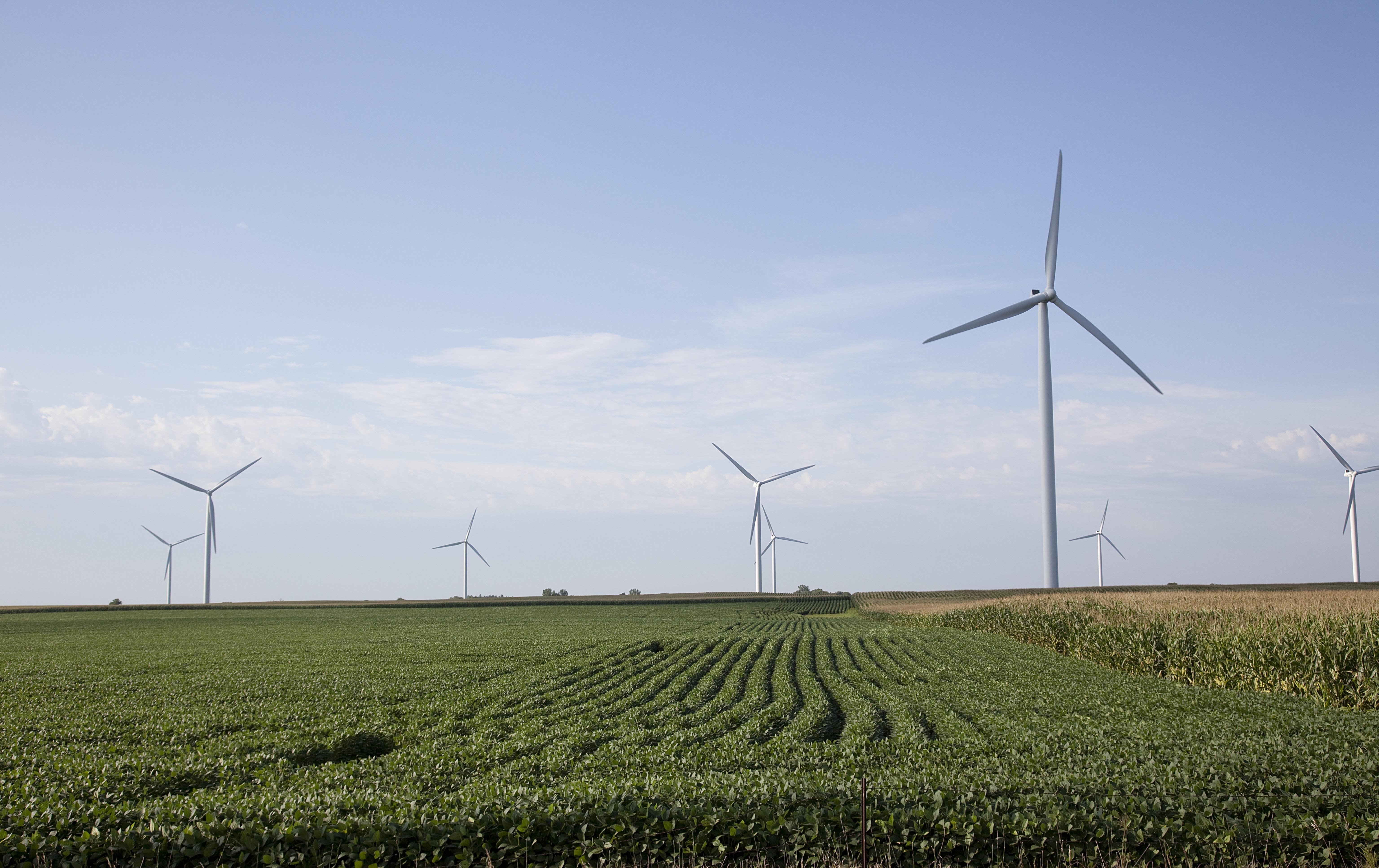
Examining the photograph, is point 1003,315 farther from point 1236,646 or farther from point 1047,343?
point 1236,646

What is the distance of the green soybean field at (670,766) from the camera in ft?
31.4

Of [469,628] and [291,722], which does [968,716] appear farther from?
[469,628]

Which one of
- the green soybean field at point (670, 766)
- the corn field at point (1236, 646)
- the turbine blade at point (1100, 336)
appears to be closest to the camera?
the green soybean field at point (670, 766)

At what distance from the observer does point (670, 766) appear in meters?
13.6

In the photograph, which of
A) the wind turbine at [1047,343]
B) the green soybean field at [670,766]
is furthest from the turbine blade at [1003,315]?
the green soybean field at [670,766]

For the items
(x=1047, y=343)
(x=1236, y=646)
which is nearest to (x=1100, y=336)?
(x=1047, y=343)

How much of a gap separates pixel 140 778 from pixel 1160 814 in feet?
49.4

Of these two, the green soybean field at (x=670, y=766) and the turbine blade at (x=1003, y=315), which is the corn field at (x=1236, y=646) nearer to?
the green soybean field at (x=670, y=766)

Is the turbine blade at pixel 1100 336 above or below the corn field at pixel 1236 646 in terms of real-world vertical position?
above

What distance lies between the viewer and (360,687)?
942 inches

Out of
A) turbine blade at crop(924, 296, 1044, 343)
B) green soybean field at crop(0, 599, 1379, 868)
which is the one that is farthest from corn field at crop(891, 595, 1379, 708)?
turbine blade at crop(924, 296, 1044, 343)

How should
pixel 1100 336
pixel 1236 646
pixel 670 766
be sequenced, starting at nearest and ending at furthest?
pixel 670 766, pixel 1236 646, pixel 1100 336

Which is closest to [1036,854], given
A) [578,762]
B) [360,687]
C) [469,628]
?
[578,762]

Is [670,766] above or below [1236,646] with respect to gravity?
above
